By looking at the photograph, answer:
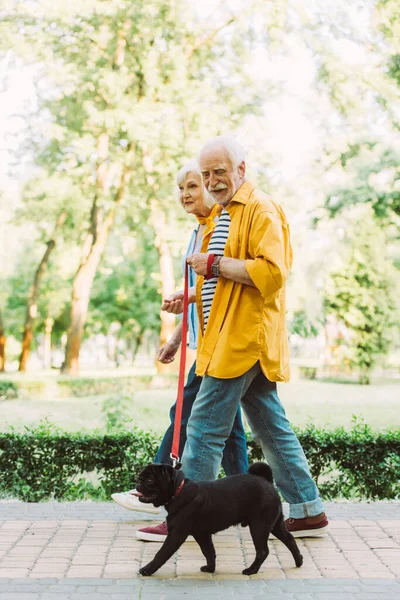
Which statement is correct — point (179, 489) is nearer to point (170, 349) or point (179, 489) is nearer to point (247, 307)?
point (247, 307)

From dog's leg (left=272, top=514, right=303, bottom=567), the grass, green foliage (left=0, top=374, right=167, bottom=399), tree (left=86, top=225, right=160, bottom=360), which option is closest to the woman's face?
dog's leg (left=272, top=514, right=303, bottom=567)

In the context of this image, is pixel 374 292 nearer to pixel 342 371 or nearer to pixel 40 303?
pixel 342 371

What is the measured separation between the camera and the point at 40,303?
36719 millimetres

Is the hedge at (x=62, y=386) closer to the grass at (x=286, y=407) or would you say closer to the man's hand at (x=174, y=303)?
the grass at (x=286, y=407)

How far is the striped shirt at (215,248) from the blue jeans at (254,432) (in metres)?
0.38

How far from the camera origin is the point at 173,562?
3.77 meters

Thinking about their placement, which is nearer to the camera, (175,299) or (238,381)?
(238,381)

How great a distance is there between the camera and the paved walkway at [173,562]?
10.8 ft

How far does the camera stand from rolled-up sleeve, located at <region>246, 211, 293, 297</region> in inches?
143

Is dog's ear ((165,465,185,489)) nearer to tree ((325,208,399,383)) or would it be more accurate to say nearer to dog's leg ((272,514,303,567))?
dog's leg ((272,514,303,567))

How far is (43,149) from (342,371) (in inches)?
444

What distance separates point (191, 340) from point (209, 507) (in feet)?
4.08

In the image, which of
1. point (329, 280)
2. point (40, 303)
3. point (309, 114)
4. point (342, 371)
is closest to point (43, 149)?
point (309, 114)

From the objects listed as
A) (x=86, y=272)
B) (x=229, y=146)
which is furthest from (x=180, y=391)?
(x=86, y=272)
